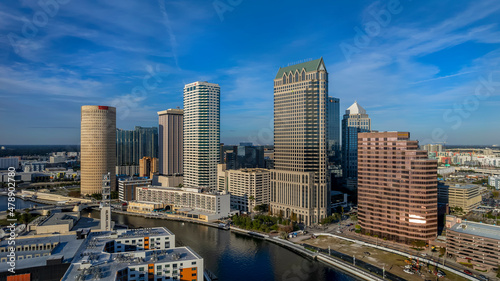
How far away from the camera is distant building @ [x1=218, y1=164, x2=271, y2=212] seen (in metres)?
52.3

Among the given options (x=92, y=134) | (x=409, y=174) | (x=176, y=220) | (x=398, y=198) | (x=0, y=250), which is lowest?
(x=176, y=220)

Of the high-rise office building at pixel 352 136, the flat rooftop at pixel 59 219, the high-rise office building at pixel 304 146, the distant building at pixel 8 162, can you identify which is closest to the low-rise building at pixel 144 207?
the flat rooftop at pixel 59 219

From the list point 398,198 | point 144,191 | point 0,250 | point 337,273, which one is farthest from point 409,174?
point 144,191

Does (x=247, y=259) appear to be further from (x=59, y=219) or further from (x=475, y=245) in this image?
Result: (x=59, y=219)

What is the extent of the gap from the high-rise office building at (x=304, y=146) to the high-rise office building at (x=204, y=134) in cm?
1664

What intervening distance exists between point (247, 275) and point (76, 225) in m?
26.3

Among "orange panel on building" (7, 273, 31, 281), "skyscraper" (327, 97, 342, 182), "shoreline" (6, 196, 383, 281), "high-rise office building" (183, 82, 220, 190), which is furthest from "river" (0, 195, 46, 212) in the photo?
"skyscraper" (327, 97, 342, 182)

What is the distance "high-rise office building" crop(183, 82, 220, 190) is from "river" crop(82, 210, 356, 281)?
18.7 m

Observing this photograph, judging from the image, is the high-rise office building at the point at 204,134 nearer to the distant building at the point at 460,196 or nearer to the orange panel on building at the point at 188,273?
the distant building at the point at 460,196

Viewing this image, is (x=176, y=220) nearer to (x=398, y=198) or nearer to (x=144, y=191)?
(x=144, y=191)

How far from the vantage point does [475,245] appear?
28.0 m

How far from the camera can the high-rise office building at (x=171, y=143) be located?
78188mm

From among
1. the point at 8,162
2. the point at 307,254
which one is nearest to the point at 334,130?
the point at 307,254

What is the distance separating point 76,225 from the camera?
136 feet
